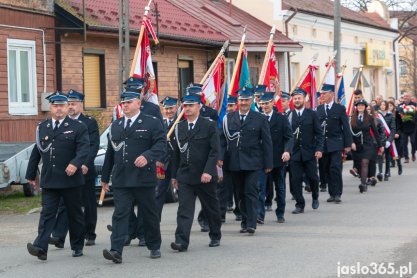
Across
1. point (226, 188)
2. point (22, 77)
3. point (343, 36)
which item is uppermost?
point (343, 36)

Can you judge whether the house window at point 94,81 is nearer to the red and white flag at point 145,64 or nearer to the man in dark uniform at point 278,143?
the red and white flag at point 145,64

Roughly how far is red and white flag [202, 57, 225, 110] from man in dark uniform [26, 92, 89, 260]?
4.36 metres

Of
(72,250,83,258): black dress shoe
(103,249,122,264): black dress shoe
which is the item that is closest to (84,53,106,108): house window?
(72,250,83,258): black dress shoe

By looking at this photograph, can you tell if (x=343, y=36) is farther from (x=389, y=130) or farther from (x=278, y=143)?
(x=278, y=143)

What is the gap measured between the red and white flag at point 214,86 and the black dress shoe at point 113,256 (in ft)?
17.1

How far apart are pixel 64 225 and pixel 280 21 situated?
29241 millimetres

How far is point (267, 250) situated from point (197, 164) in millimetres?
1343

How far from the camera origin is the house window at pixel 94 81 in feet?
84.4

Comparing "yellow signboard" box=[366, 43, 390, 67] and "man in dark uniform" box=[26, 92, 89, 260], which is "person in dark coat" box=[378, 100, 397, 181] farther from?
"yellow signboard" box=[366, 43, 390, 67]

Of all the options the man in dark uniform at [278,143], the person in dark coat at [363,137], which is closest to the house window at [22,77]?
the person in dark coat at [363,137]

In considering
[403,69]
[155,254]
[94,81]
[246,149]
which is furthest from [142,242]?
[403,69]

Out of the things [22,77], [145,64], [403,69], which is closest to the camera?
[145,64]

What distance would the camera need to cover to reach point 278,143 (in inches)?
574

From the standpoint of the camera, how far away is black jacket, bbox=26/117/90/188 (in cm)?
1105
